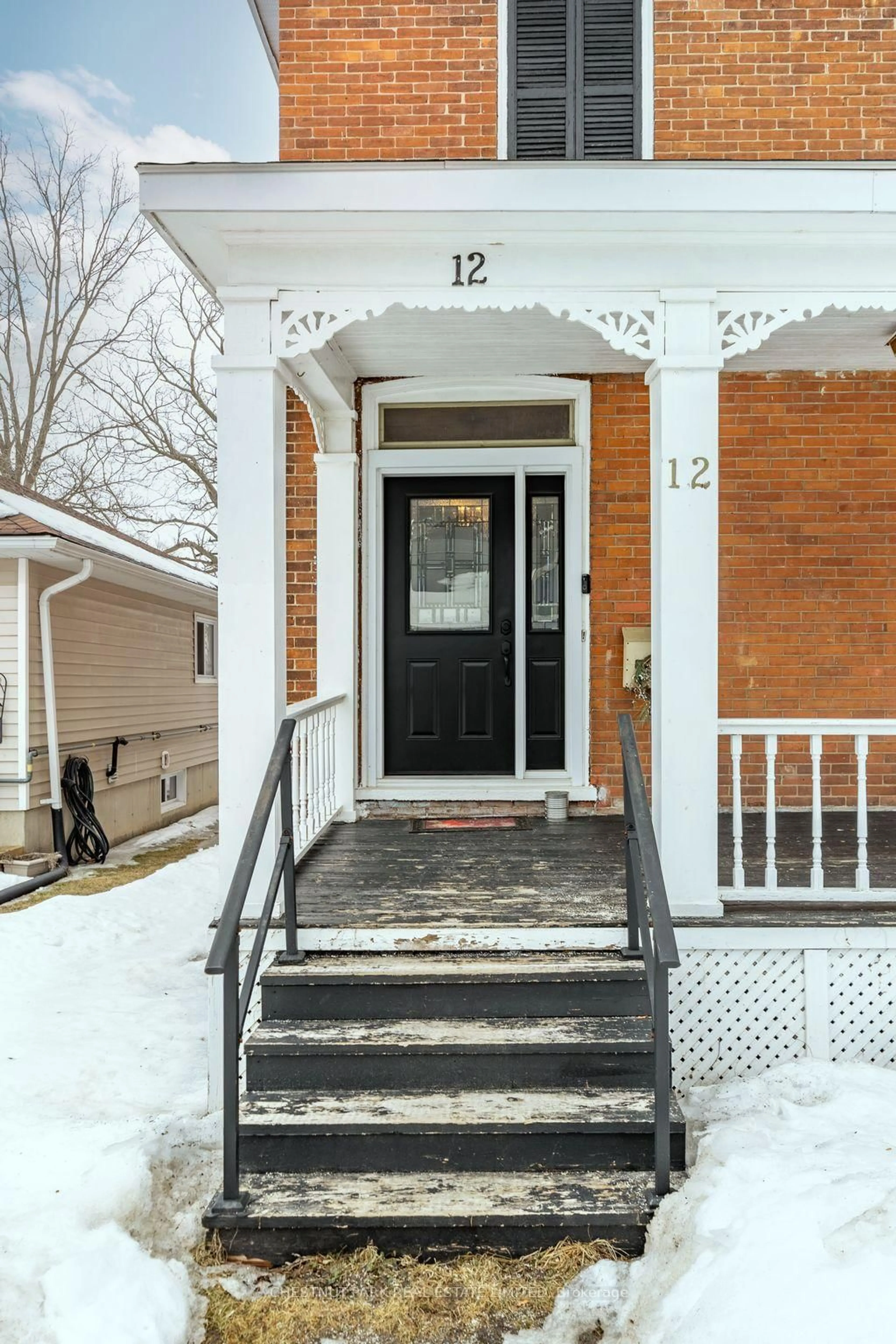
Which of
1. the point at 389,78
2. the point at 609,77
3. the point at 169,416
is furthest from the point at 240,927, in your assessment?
the point at 169,416

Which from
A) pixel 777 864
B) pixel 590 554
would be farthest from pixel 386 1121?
pixel 590 554

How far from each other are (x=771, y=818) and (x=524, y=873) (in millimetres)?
1160

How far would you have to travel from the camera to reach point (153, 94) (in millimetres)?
33062

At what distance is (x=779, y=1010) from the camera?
13.2ft

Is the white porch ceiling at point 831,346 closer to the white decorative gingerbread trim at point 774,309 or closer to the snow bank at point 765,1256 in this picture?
the white decorative gingerbread trim at point 774,309

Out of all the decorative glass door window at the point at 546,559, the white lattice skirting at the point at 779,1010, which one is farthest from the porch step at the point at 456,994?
the decorative glass door window at the point at 546,559

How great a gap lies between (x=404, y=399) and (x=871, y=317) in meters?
2.66

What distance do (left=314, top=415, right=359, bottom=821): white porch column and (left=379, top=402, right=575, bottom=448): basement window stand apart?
15.2 inches

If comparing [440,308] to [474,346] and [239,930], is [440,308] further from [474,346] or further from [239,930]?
[239,930]

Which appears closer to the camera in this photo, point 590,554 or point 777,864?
point 777,864

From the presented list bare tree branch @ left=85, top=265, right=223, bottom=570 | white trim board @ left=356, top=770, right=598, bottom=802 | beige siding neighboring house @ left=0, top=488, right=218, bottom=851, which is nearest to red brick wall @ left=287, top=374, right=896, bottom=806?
white trim board @ left=356, top=770, right=598, bottom=802

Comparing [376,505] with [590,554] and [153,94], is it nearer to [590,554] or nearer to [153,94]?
[590,554]

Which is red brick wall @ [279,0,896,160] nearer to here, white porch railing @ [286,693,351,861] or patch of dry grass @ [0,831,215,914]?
white porch railing @ [286,693,351,861]

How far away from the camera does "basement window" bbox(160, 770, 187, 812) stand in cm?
1309
